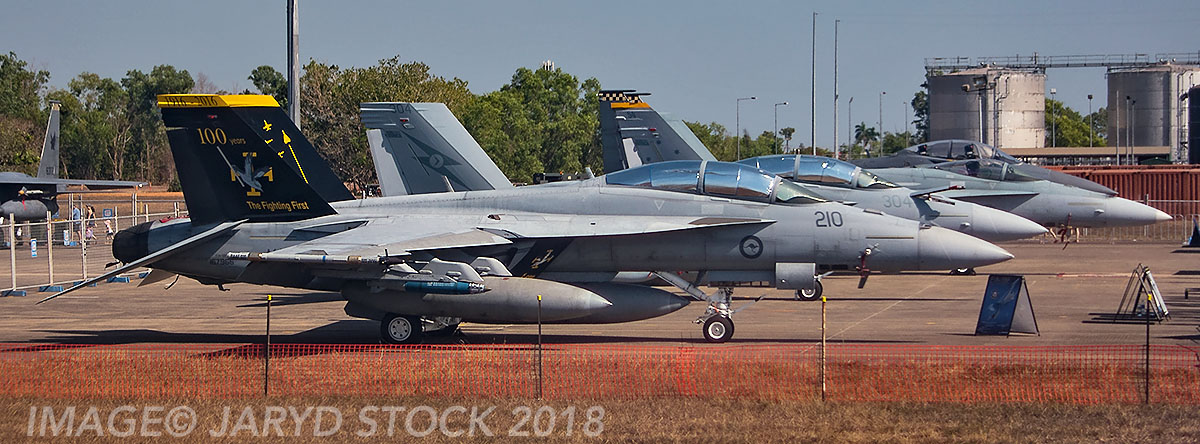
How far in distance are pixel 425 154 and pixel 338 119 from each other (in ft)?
117

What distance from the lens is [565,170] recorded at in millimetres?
70375

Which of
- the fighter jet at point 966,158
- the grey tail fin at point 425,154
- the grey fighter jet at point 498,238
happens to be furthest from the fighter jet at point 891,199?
the grey tail fin at point 425,154

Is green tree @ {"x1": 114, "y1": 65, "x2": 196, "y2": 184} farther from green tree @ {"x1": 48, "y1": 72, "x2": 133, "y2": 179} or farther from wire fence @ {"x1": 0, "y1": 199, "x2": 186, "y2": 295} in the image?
wire fence @ {"x1": 0, "y1": 199, "x2": 186, "y2": 295}

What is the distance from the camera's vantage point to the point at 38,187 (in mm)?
42500

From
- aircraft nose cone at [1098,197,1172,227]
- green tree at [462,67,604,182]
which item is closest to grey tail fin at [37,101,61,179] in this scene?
green tree at [462,67,604,182]

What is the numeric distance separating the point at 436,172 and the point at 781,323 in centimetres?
815

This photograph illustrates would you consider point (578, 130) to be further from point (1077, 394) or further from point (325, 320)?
point (1077, 394)

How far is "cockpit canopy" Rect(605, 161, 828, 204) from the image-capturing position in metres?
15.2

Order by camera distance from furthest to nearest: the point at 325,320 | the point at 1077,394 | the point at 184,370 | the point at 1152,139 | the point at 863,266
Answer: the point at 1152,139
the point at 325,320
the point at 863,266
the point at 184,370
the point at 1077,394

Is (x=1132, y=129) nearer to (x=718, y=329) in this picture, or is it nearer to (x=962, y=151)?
(x=962, y=151)

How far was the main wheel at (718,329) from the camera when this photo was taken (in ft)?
49.3

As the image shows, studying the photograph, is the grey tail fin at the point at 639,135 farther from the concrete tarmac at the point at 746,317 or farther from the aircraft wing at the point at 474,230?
the aircraft wing at the point at 474,230

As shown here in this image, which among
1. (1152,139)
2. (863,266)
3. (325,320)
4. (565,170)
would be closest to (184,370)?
(325,320)

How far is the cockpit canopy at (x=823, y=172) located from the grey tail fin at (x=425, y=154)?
5.38 m
